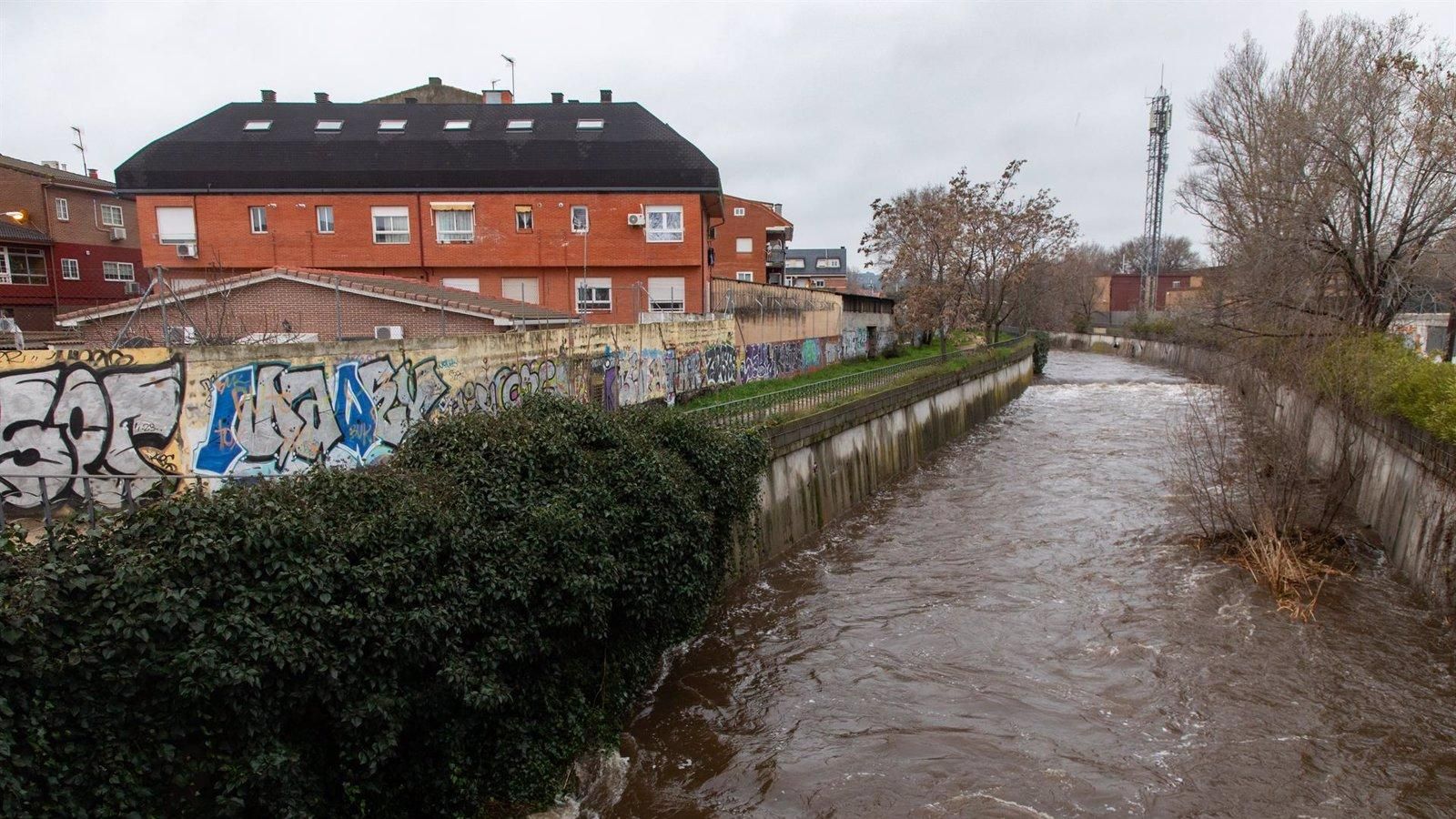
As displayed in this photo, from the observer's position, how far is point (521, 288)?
32688 mm

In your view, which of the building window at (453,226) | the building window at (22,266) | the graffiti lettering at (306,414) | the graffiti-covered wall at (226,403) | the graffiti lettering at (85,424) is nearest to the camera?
the graffiti lettering at (85,424)

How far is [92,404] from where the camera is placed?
34.9ft

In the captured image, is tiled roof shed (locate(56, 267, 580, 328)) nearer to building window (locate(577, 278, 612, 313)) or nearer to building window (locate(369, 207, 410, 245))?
building window (locate(577, 278, 612, 313))

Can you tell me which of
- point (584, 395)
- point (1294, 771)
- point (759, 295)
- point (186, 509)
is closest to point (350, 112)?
point (759, 295)

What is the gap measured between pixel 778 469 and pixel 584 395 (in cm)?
427

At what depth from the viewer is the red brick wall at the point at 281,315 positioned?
16719 mm

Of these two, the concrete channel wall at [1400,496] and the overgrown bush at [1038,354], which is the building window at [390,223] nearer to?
the concrete channel wall at [1400,496]

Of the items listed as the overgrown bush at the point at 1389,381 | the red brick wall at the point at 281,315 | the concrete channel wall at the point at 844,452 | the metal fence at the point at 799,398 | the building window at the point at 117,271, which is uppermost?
the building window at the point at 117,271

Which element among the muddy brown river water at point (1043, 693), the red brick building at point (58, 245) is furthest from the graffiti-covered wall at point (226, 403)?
the red brick building at point (58, 245)

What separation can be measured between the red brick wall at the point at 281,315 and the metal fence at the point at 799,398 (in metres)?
6.48

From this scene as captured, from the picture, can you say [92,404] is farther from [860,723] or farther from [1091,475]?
[1091,475]

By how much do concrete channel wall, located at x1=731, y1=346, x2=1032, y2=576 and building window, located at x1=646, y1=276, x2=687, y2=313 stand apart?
9.73 meters

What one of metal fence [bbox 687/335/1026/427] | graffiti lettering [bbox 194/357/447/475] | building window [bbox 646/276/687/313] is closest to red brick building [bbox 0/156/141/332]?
building window [bbox 646/276/687/313]

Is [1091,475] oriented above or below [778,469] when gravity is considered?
below
